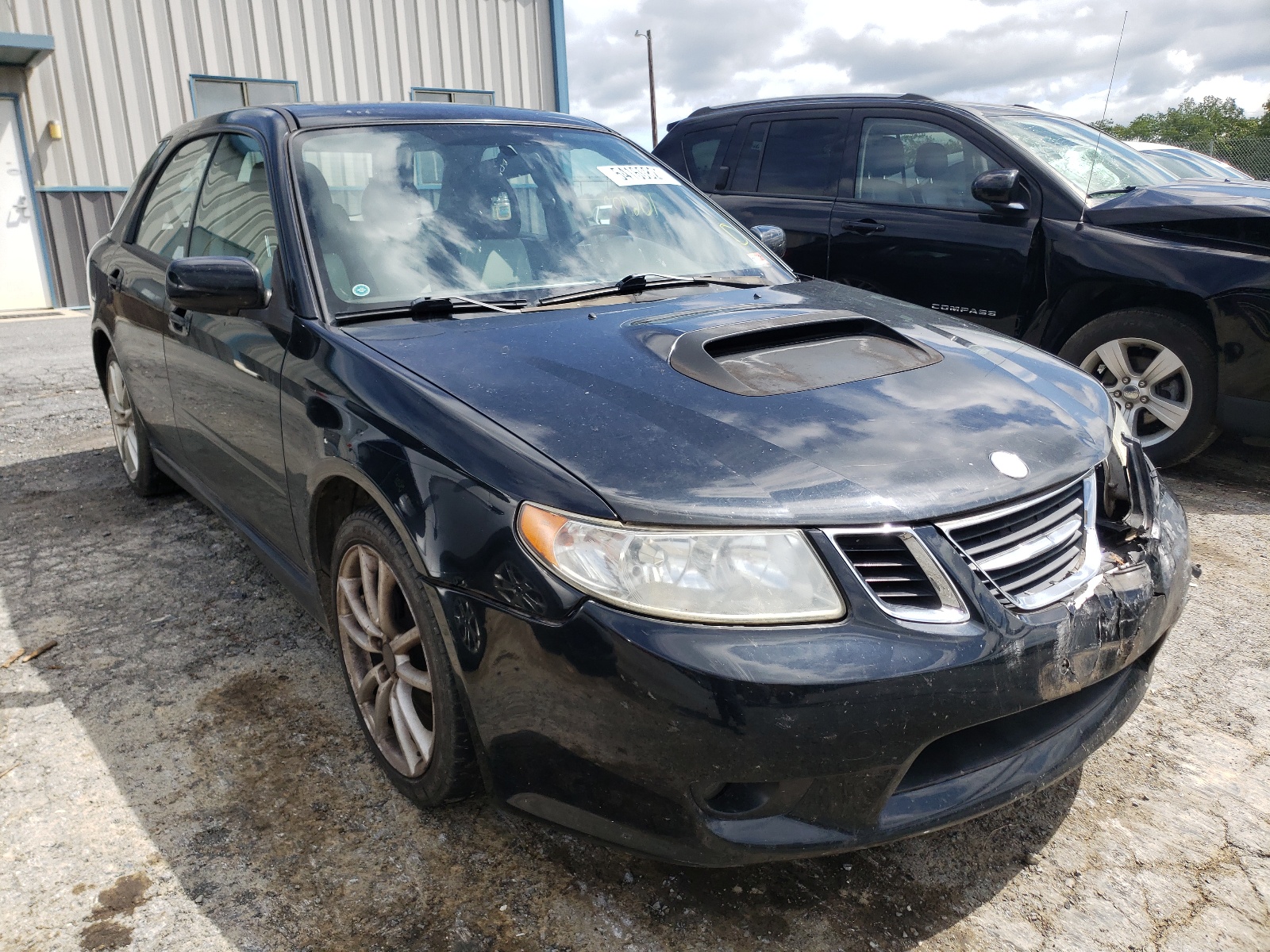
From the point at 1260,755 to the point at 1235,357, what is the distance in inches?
94.7

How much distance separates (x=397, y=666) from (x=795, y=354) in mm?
1167

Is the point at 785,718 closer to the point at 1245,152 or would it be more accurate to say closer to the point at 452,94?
the point at 452,94

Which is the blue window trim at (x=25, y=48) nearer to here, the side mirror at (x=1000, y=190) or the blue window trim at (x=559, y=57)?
the blue window trim at (x=559, y=57)

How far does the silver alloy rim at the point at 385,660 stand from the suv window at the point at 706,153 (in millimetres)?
4432

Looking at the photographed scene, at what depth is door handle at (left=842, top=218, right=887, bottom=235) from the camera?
5.24 meters

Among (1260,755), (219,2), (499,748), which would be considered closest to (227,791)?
(499,748)

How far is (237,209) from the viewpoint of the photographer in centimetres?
300

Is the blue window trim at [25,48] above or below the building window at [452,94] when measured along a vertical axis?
above

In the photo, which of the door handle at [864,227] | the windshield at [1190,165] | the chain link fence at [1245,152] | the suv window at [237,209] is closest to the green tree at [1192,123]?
the chain link fence at [1245,152]

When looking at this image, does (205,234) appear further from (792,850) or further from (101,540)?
(792,850)

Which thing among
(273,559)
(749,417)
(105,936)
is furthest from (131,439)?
(749,417)

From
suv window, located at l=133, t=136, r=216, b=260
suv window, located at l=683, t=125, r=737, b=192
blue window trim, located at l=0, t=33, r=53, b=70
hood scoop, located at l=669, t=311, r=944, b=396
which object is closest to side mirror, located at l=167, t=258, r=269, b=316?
suv window, located at l=133, t=136, r=216, b=260

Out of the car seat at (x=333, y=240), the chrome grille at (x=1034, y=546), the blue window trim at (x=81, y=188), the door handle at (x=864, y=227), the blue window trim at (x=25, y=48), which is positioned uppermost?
the blue window trim at (x=25, y=48)

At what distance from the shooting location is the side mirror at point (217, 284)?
8.27ft
